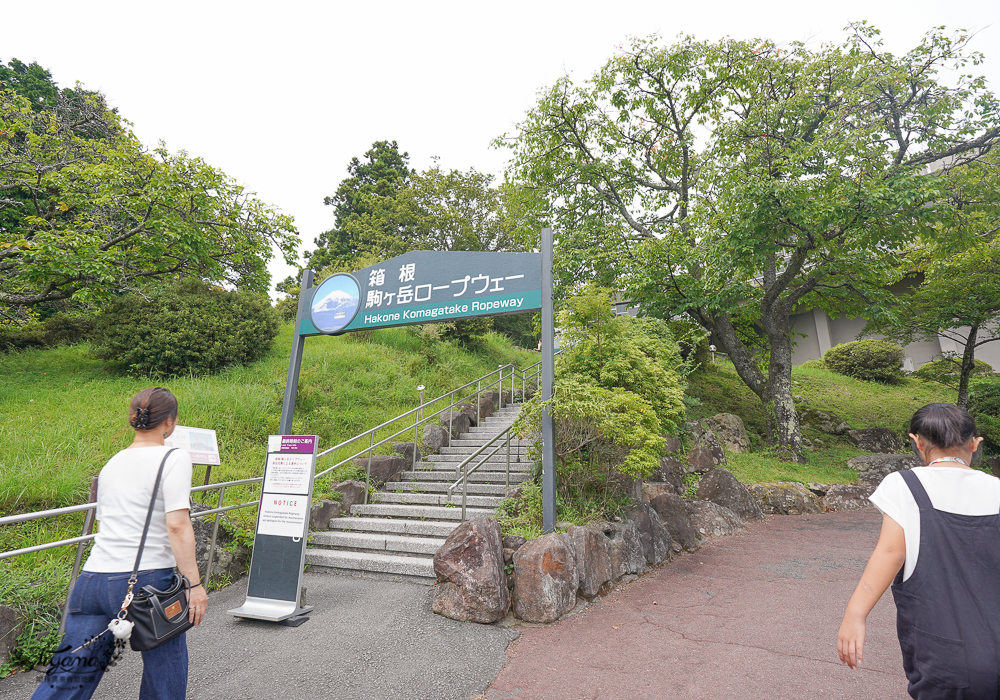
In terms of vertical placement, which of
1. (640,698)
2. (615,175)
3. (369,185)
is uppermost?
(369,185)

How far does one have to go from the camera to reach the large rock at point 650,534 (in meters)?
6.34

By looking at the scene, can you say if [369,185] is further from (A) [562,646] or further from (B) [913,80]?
(A) [562,646]

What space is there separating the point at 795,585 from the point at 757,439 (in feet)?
24.2

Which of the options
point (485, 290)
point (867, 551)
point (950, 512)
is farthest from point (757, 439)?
point (950, 512)

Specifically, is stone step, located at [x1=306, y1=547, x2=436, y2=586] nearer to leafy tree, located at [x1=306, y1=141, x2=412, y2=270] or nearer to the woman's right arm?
the woman's right arm

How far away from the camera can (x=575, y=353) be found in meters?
7.01

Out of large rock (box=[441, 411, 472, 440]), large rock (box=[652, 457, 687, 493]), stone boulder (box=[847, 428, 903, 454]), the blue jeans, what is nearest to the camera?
the blue jeans

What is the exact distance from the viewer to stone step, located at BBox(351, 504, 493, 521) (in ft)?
21.6

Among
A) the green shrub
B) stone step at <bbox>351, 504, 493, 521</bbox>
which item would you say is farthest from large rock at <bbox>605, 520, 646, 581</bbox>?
the green shrub

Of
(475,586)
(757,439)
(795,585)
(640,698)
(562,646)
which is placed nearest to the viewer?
(640,698)

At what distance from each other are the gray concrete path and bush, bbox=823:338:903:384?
1945cm

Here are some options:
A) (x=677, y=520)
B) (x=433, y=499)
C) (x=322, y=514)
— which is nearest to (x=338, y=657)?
(x=322, y=514)

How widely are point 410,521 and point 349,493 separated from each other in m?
1.16

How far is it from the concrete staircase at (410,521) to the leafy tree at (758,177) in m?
5.28
